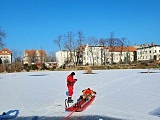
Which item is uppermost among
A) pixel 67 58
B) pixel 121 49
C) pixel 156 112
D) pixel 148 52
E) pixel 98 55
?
pixel 148 52

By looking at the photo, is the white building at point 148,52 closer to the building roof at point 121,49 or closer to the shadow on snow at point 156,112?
the building roof at point 121,49

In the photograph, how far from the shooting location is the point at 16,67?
5250 centimetres

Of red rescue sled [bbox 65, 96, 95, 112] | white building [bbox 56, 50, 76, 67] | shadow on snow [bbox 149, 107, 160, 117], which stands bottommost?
shadow on snow [bbox 149, 107, 160, 117]

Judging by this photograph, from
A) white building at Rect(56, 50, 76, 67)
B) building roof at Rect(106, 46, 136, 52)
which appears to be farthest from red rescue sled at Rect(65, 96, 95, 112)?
building roof at Rect(106, 46, 136, 52)

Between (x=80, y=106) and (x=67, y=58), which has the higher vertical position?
(x=67, y=58)

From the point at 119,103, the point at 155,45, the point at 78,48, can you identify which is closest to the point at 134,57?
the point at 155,45

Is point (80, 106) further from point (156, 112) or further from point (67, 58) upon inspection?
point (67, 58)

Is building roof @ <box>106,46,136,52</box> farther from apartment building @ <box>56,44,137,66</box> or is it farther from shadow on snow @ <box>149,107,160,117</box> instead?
shadow on snow @ <box>149,107,160,117</box>

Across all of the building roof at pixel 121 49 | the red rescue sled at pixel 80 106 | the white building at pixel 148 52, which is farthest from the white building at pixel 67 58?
the red rescue sled at pixel 80 106

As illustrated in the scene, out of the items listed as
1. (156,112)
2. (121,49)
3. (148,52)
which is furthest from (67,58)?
(156,112)

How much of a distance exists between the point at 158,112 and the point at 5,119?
492 cm

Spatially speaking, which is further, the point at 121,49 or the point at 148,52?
the point at 148,52

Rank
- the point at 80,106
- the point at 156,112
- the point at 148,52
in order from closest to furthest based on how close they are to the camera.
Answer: the point at 156,112 < the point at 80,106 < the point at 148,52

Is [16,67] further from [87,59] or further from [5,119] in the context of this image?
[87,59]
